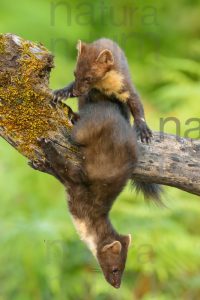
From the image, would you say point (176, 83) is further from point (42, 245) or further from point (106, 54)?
point (106, 54)

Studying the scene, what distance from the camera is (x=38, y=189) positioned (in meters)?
8.25

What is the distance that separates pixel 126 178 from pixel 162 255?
9.33 feet

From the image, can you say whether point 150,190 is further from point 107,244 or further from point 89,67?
point 89,67

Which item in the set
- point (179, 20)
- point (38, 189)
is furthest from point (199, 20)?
point (38, 189)

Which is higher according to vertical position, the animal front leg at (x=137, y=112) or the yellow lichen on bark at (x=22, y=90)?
the yellow lichen on bark at (x=22, y=90)

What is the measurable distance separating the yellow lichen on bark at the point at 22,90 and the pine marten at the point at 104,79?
608mm

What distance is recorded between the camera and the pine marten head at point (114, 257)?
4922 millimetres

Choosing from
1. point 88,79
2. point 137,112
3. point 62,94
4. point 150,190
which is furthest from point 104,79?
point 150,190

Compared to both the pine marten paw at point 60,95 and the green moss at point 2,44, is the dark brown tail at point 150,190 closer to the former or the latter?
the pine marten paw at point 60,95

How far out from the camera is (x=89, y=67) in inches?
214

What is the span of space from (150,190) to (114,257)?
627 millimetres

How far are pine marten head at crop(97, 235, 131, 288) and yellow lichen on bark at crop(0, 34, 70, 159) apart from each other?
2.35 feet

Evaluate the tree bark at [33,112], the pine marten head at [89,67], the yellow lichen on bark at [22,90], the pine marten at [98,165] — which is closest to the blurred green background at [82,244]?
the pine marten head at [89,67]

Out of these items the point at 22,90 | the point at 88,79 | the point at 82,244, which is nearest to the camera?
the point at 22,90
